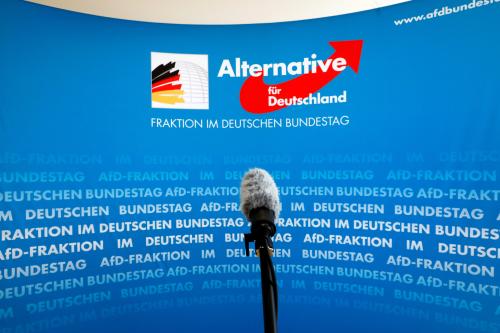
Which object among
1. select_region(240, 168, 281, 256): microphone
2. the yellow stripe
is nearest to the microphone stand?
select_region(240, 168, 281, 256): microphone

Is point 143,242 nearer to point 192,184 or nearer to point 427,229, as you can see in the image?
point 192,184

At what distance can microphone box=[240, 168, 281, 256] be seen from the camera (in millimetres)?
628

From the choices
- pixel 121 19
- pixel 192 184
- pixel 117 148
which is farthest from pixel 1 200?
pixel 121 19

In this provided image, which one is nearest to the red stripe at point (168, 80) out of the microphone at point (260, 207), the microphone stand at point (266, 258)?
the microphone at point (260, 207)

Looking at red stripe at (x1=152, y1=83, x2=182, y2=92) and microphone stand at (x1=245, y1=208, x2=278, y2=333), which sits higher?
red stripe at (x1=152, y1=83, x2=182, y2=92)

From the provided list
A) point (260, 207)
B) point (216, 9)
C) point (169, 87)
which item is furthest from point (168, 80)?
point (260, 207)

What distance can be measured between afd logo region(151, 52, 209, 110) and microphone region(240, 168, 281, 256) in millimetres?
1437

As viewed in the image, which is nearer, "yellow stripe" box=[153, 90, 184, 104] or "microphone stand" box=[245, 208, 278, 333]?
"microphone stand" box=[245, 208, 278, 333]

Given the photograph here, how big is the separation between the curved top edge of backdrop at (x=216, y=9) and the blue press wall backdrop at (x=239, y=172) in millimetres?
53

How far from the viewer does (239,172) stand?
2.17 m

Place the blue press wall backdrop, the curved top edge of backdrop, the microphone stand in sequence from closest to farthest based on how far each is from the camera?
the microphone stand
the blue press wall backdrop
the curved top edge of backdrop

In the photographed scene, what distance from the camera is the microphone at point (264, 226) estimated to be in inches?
21.6

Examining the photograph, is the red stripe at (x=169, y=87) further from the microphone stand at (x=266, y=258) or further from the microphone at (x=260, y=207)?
the microphone stand at (x=266, y=258)

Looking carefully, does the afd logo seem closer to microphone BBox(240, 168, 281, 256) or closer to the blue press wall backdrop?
the blue press wall backdrop
